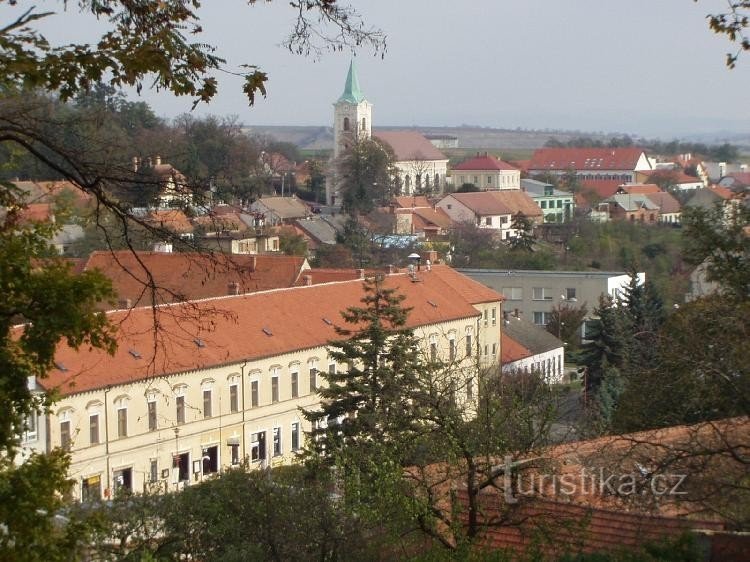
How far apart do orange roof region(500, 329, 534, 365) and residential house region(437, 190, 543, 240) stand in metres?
40.1

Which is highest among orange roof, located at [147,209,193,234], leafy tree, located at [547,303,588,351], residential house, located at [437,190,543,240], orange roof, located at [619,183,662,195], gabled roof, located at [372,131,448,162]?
orange roof, located at [147,209,193,234]

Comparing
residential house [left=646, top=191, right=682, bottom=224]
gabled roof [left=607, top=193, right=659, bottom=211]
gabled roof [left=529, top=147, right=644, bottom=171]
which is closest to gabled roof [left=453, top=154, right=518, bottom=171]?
gabled roof [left=529, top=147, right=644, bottom=171]

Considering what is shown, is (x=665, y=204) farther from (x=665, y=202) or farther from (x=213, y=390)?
(x=213, y=390)

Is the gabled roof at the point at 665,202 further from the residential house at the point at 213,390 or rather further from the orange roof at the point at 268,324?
the residential house at the point at 213,390

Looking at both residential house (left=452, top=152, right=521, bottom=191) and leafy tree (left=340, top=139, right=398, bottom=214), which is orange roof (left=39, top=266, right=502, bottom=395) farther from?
residential house (left=452, top=152, right=521, bottom=191)

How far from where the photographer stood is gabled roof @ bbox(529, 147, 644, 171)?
143 metres

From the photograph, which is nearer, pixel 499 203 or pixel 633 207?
pixel 499 203

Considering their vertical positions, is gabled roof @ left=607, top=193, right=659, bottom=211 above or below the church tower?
below

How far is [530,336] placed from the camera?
156 ft

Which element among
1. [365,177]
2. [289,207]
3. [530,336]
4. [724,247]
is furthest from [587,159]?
[724,247]

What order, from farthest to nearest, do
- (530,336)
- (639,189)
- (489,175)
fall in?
(489,175)
(639,189)
(530,336)

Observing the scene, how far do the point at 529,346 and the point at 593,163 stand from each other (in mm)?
102708

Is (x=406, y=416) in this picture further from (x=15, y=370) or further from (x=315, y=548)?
(x=15, y=370)

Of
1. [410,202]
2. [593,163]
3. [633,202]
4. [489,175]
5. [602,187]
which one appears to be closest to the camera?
[410,202]
